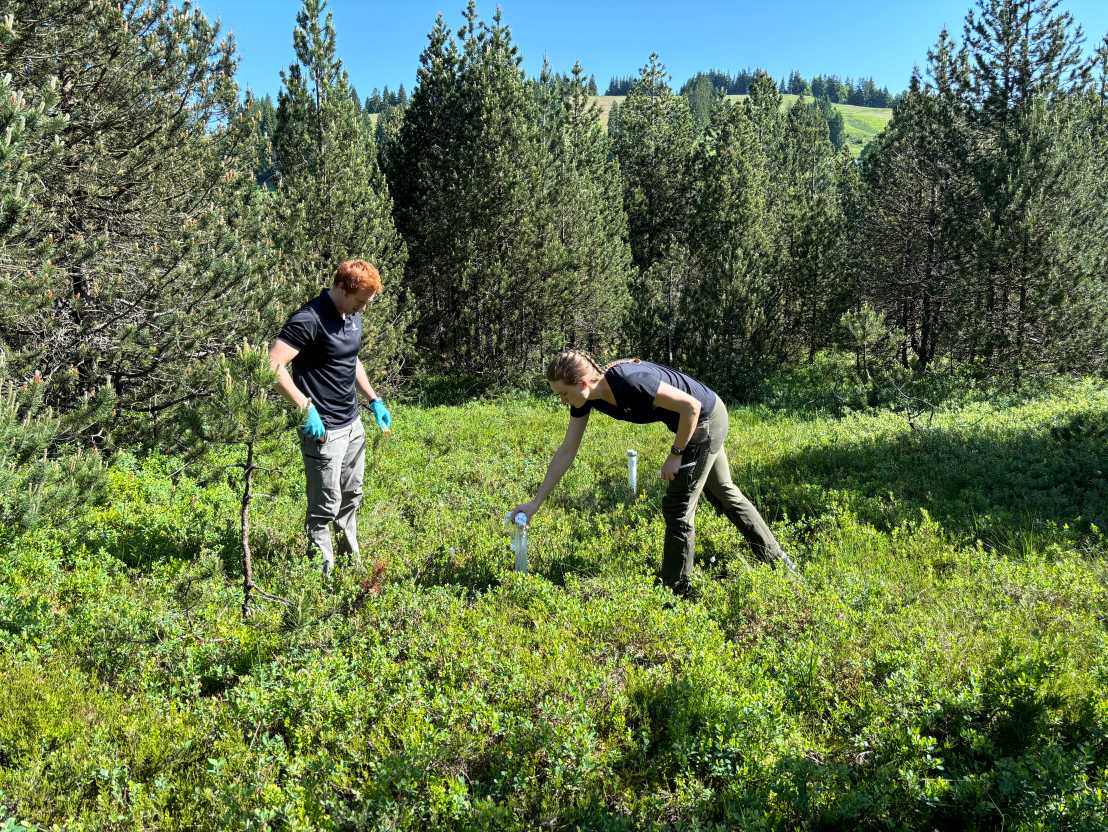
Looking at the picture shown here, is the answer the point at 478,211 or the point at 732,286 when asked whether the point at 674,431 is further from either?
the point at 478,211

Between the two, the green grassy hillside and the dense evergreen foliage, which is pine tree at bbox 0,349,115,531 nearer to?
the dense evergreen foliage

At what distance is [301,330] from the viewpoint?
171 inches

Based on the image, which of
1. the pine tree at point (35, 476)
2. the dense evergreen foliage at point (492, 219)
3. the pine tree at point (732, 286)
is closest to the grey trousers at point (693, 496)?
the pine tree at point (35, 476)

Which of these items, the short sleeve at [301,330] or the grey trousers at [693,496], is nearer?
the short sleeve at [301,330]

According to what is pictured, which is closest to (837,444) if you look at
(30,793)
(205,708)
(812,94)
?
(205,708)

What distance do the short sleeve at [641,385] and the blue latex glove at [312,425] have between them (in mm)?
2070

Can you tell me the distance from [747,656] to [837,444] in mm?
5876

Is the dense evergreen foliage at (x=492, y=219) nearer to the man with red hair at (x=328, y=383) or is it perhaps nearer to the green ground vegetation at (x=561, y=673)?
the green ground vegetation at (x=561, y=673)

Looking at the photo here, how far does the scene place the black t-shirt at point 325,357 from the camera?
173 inches

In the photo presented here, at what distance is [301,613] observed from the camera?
4.11 metres

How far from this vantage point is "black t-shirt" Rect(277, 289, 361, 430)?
440cm

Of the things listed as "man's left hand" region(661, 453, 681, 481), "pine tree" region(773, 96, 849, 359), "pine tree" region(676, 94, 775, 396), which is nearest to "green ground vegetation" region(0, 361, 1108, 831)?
"man's left hand" region(661, 453, 681, 481)

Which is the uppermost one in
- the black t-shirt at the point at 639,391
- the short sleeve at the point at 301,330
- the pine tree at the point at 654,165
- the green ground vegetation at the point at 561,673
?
the pine tree at the point at 654,165

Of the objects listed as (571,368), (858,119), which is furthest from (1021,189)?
(858,119)
